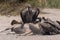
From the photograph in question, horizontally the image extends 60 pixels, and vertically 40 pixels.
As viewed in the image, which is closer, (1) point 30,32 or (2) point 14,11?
(1) point 30,32

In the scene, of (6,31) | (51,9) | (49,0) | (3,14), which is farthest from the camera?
(49,0)

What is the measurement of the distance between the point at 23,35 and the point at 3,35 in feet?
1.72

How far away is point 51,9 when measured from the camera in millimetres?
12164

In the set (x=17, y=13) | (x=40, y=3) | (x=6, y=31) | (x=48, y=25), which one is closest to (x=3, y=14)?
(x=17, y=13)

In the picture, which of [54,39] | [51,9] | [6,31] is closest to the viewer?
[54,39]

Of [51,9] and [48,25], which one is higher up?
[48,25]

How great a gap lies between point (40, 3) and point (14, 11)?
1.67m

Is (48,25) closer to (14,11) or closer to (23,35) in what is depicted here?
(23,35)

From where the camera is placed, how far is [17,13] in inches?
433

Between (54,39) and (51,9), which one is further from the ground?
(54,39)

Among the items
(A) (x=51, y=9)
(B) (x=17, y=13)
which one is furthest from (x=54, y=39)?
(A) (x=51, y=9)

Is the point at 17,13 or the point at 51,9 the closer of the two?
the point at 17,13

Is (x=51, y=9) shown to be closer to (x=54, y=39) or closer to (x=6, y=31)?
(x=6, y=31)

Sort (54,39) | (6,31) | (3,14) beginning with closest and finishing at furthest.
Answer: (54,39), (6,31), (3,14)
